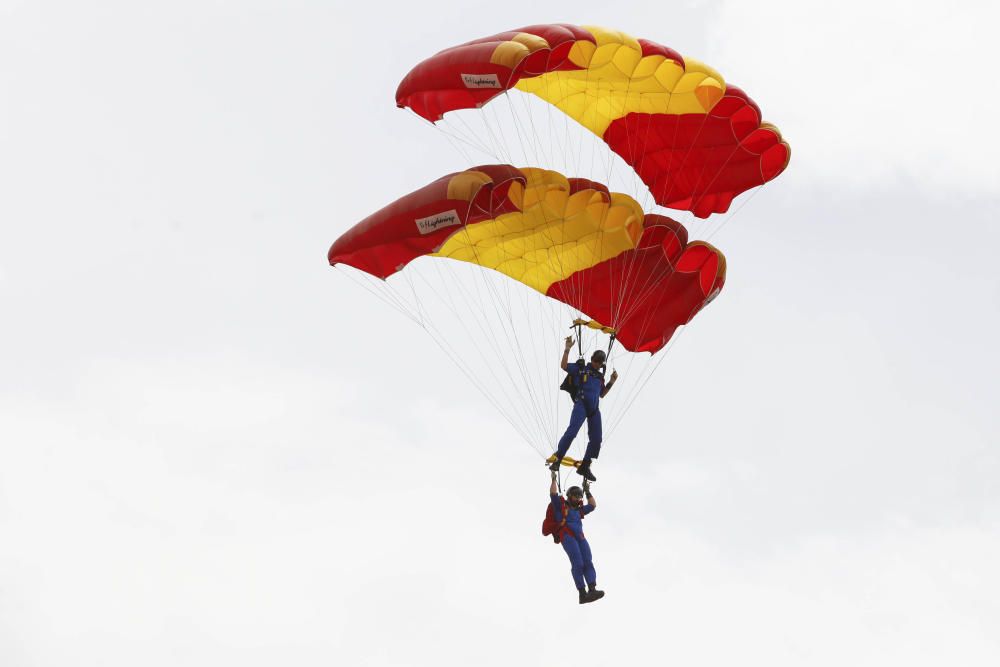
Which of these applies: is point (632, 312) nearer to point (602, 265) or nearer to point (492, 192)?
point (602, 265)

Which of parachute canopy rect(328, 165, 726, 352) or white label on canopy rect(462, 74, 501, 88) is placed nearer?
white label on canopy rect(462, 74, 501, 88)

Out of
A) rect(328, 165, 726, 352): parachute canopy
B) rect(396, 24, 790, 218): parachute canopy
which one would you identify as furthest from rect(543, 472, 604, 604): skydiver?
rect(396, 24, 790, 218): parachute canopy

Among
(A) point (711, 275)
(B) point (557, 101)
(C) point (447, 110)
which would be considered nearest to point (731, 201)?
(A) point (711, 275)

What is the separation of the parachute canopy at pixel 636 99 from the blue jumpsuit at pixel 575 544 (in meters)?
4.48

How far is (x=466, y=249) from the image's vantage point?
23.1 meters

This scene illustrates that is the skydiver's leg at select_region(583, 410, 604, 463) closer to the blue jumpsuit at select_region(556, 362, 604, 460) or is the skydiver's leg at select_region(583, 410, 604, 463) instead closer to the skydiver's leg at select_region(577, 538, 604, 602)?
the blue jumpsuit at select_region(556, 362, 604, 460)

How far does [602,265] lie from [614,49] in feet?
12.3

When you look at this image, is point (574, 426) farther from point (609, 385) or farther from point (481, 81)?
point (481, 81)

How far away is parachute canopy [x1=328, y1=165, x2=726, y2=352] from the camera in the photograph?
21.2 m

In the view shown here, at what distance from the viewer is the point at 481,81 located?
19469mm

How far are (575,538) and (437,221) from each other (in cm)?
413

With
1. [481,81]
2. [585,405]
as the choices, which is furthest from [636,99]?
[585,405]

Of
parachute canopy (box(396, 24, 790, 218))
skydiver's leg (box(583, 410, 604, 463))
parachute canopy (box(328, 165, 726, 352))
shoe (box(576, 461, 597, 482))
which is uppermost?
parachute canopy (box(396, 24, 790, 218))

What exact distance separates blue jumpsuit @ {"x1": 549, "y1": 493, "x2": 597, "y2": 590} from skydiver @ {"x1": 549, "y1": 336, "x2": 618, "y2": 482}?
0.57 metres
